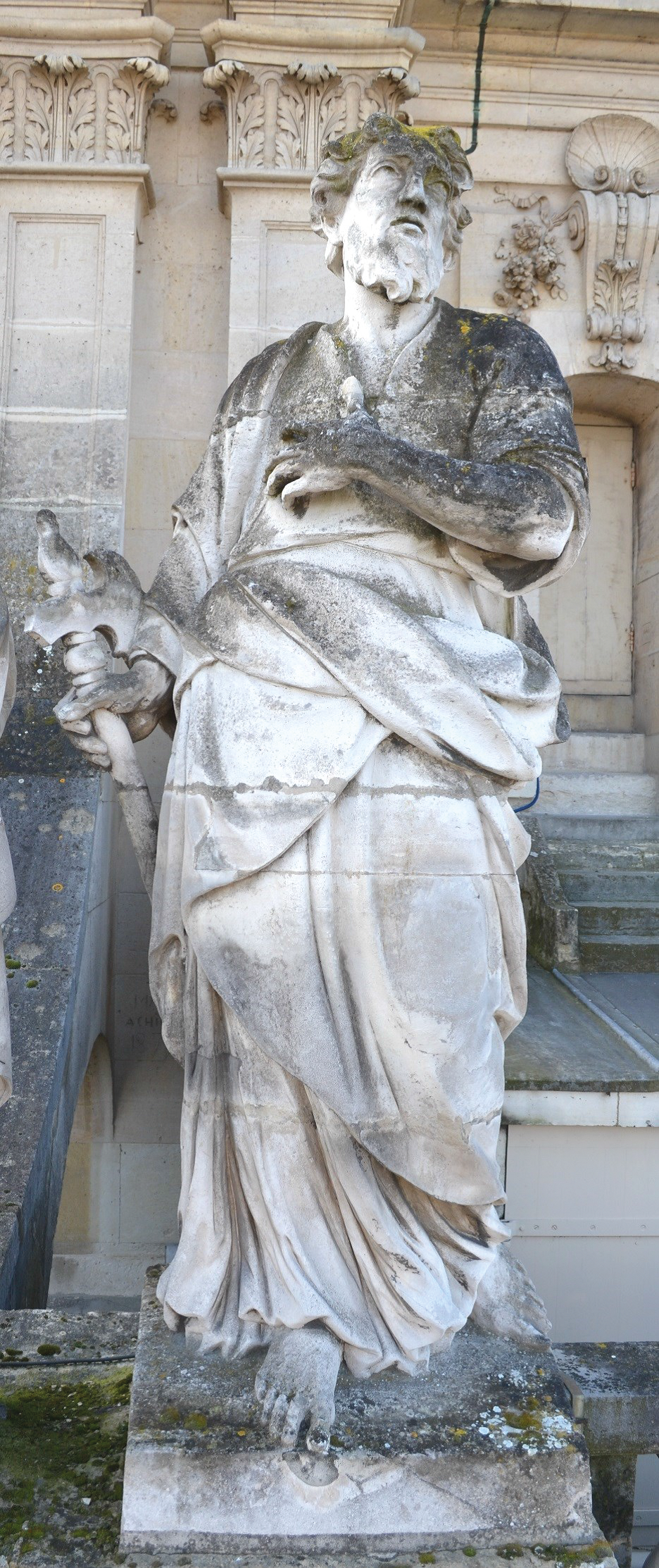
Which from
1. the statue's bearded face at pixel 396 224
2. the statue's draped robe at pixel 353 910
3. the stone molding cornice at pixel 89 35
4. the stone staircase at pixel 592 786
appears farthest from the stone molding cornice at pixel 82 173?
the stone staircase at pixel 592 786

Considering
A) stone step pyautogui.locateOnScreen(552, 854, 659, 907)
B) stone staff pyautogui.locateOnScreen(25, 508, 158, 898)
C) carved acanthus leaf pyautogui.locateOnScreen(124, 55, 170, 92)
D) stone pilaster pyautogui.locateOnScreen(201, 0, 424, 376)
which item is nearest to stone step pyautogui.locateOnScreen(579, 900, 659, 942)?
stone step pyautogui.locateOnScreen(552, 854, 659, 907)

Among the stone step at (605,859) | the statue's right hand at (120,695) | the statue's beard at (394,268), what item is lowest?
the stone step at (605,859)

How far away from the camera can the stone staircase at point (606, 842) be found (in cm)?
528

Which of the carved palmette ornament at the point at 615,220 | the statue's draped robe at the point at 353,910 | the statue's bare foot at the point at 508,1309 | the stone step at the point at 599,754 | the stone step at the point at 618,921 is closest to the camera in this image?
the statue's draped robe at the point at 353,910

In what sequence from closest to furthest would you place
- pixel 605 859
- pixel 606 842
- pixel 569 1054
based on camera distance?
pixel 569 1054 → pixel 605 859 → pixel 606 842

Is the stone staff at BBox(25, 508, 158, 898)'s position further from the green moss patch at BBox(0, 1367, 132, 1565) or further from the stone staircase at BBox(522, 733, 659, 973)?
the stone staircase at BBox(522, 733, 659, 973)

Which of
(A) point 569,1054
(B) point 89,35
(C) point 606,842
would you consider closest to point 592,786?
(C) point 606,842

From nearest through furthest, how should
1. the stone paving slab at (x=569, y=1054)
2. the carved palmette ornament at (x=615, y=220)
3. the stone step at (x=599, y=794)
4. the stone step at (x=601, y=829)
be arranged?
the stone paving slab at (x=569, y=1054) < the carved palmette ornament at (x=615, y=220) < the stone step at (x=601, y=829) < the stone step at (x=599, y=794)

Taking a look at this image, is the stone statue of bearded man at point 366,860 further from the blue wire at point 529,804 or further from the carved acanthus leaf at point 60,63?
the carved acanthus leaf at point 60,63

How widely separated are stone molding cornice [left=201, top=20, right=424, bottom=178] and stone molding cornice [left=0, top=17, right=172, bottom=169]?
28 cm

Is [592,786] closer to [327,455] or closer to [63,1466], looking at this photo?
[327,455]

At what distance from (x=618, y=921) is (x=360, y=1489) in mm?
3643

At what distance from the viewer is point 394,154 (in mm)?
2553

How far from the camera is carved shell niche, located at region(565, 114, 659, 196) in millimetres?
5633
